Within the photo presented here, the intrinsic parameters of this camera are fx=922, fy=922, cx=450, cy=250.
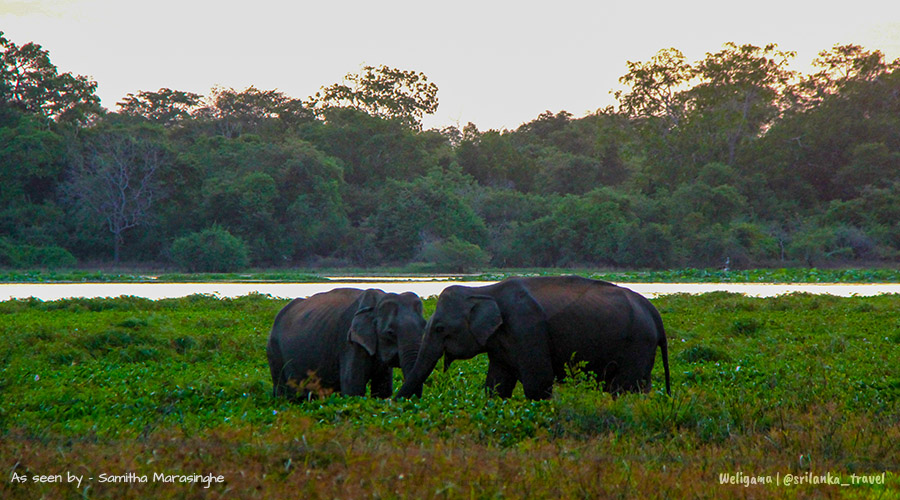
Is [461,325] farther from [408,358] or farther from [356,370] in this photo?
[356,370]

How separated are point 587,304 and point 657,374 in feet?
9.18

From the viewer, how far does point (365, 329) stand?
9.66 metres

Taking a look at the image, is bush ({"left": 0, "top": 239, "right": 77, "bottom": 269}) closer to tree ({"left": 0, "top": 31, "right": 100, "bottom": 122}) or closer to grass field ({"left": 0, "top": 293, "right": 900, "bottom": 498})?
tree ({"left": 0, "top": 31, "right": 100, "bottom": 122})

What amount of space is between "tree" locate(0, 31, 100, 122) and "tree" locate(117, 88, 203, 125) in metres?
12.8

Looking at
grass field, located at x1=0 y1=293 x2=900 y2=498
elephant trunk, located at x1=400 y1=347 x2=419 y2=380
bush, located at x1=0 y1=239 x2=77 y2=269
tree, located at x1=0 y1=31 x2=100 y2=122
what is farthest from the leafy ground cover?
elephant trunk, located at x1=400 y1=347 x2=419 y2=380

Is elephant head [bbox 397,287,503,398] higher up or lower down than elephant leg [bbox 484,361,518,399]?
higher up

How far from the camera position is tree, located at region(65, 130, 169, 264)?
178ft

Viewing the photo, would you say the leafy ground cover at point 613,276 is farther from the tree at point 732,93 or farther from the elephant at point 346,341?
the elephant at point 346,341

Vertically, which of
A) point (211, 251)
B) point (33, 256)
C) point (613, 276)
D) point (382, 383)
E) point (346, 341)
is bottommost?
point (382, 383)

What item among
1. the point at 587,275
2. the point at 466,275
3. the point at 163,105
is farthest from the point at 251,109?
the point at 587,275

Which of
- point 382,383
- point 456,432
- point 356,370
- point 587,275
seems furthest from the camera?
point 587,275

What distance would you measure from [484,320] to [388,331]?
109 cm

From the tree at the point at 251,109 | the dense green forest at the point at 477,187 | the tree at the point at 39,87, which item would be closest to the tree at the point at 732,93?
the dense green forest at the point at 477,187

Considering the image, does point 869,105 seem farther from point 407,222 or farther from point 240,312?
point 240,312
